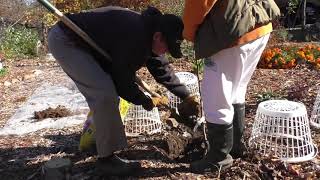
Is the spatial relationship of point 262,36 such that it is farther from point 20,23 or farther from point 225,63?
point 20,23

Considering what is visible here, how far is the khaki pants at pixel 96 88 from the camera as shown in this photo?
10.9 feet

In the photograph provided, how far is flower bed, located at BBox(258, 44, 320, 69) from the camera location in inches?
269

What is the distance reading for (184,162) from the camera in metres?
3.74

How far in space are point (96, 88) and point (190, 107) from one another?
2.93 ft

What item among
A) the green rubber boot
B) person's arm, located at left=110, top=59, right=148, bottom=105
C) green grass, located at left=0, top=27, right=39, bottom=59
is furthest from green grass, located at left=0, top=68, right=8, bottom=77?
the green rubber boot

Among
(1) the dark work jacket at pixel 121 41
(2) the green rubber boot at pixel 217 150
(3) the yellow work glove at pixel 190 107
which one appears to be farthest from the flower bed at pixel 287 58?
(1) the dark work jacket at pixel 121 41

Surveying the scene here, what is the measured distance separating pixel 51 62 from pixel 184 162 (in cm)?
561

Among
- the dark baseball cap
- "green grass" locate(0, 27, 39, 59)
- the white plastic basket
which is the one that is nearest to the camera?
the dark baseball cap

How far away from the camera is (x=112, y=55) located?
3277mm

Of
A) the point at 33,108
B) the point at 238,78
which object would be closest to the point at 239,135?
the point at 238,78

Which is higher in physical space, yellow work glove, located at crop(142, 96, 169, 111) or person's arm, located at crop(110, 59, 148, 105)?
person's arm, located at crop(110, 59, 148, 105)

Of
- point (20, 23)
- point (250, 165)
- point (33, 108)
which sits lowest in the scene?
point (250, 165)

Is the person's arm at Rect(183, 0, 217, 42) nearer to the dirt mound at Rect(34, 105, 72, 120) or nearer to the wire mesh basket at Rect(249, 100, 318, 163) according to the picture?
the wire mesh basket at Rect(249, 100, 318, 163)

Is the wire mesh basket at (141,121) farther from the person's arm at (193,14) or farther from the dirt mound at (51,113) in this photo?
the person's arm at (193,14)
